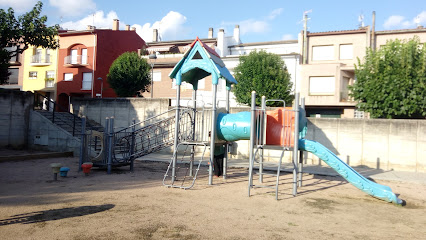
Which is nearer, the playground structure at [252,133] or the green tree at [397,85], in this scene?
the playground structure at [252,133]

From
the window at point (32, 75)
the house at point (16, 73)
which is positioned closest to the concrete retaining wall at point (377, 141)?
the window at point (32, 75)

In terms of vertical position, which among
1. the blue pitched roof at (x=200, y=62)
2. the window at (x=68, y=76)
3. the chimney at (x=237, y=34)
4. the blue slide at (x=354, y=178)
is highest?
the chimney at (x=237, y=34)

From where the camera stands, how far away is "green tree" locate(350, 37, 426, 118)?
67.2 ft

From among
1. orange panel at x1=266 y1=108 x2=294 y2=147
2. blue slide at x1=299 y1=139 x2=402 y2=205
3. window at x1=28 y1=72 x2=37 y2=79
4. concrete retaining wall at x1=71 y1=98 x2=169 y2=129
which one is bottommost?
blue slide at x1=299 y1=139 x2=402 y2=205

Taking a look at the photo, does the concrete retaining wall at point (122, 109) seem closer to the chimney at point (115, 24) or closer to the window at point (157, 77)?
the window at point (157, 77)

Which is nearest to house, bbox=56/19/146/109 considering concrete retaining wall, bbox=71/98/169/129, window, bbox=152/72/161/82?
window, bbox=152/72/161/82

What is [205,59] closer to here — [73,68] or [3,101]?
[3,101]

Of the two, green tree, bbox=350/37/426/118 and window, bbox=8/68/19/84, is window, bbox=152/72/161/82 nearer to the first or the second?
window, bbox=8/68/19/84

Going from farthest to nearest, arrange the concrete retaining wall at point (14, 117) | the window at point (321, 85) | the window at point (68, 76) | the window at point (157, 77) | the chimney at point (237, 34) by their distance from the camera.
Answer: the chimney at point (237, 34)
the window at point (157, 77)
the window at point (68, 76)
the window at point (321, 85)
the concrete retaining wall at point (14, 117)

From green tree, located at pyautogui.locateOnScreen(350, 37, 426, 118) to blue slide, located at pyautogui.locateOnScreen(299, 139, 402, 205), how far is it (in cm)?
1354

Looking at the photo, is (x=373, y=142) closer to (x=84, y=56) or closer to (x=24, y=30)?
(x=24, y=30)

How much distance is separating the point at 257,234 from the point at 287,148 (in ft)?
13.5

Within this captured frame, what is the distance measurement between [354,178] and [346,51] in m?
25.1

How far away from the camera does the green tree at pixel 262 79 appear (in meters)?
28.2
